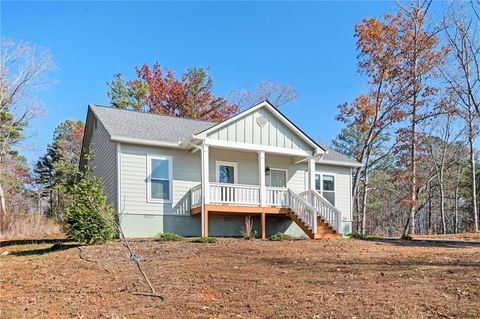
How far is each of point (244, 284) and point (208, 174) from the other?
8583 mm

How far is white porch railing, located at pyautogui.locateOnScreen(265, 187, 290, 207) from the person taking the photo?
1595 cm

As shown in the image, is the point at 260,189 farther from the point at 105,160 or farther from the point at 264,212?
the point at 105,160

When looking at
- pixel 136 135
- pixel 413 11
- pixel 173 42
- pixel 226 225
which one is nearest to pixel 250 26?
pixel 173 42

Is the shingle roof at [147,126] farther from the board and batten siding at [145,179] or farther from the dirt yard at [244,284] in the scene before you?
the dirt yard at [244,284]

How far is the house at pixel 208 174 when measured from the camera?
48.3 feet

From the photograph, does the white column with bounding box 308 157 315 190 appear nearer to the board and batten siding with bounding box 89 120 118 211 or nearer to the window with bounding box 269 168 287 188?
the window with bounding box 269 168 287 188

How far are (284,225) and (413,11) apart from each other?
49.5ft

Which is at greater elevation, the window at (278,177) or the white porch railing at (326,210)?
the window at (278,177)

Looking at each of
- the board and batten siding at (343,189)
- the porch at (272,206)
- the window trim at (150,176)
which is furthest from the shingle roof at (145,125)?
the board and batten siding at (343,189)

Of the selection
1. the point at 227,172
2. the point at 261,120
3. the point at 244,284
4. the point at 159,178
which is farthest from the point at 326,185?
the point at 244,284

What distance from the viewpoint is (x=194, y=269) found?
8406 millimetres

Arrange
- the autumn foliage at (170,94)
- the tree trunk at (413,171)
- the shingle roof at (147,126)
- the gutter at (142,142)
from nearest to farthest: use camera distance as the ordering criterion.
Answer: the gutter at (142,142) < the shingle roof at (147,126) < the tree trunk at (413,171) < the autumn foliage at (170,94)

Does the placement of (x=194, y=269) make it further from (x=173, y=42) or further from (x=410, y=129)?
(x=410, y=129)

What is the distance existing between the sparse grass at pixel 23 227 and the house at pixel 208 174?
359 centimetres
